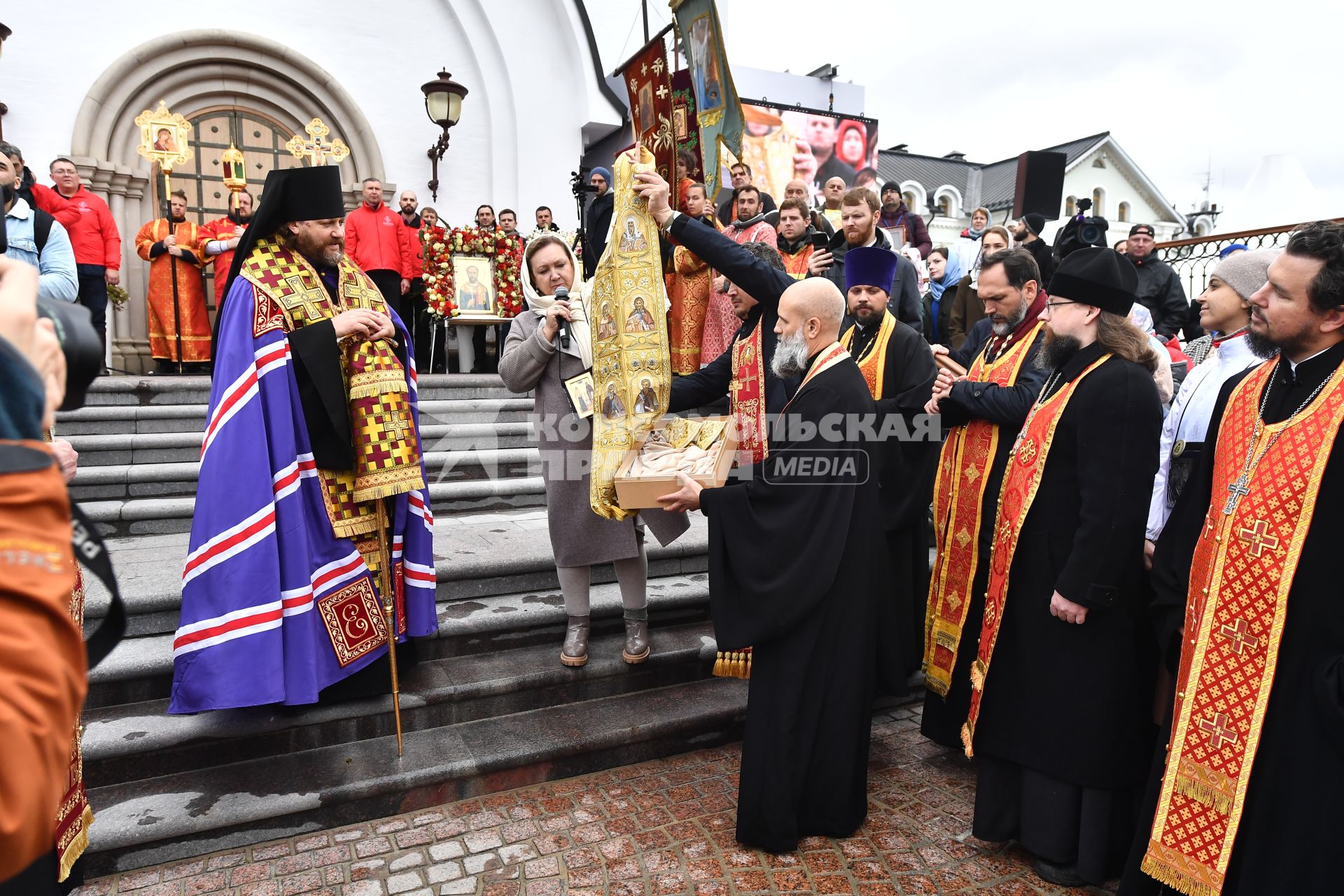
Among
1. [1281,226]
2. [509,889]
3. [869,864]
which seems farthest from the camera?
[1281,226]

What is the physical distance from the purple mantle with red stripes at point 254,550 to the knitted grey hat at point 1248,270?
4.48m

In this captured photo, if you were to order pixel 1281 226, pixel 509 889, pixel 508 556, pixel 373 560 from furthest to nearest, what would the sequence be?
pixel 1281 226
pixel 508 556
pixel 373 560
pixel 509 889

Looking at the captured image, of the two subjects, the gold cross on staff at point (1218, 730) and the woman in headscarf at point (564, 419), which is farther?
the woman in headscarf at point (564, 419)

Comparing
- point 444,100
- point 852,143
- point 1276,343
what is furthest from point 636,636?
point 852,143

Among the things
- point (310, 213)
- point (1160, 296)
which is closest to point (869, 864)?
point (310, 213)

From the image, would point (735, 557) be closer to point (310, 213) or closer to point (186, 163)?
point (310, 213)

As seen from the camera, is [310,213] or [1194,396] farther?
[1194,396]

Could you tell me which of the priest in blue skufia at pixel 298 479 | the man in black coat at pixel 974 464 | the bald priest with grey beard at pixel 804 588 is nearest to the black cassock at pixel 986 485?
the man in black coat at pixel 974 464

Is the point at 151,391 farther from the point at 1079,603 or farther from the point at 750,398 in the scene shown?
the point at 1079,603

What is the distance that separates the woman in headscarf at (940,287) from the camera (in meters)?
9.29

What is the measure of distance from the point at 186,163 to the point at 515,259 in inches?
191

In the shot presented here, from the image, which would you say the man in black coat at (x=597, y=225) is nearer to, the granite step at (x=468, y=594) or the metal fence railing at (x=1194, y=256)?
Answer: the granite step at (x=468, y=594)

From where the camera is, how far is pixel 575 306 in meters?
4.10

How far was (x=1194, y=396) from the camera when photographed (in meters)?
4.38
